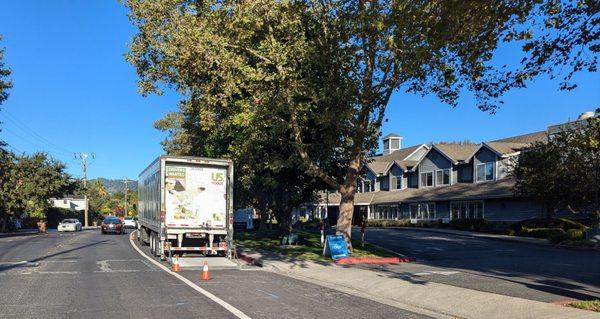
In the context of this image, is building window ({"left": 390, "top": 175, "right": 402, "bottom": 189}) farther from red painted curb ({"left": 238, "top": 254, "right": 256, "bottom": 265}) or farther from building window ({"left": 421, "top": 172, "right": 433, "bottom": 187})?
red painted curb ({"left": 238, "top": 254, "right": 256, "bottom": 265})

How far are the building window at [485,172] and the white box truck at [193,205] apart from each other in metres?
29.3

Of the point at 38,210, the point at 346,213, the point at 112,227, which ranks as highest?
the point at 346,213

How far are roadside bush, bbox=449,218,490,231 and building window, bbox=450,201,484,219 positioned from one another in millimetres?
1800

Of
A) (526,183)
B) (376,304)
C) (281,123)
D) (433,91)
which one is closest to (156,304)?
(376,304)

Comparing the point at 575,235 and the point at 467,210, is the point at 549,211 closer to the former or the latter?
the point at 575,235

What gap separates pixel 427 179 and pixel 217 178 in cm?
3578

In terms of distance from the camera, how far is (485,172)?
43.1 metres

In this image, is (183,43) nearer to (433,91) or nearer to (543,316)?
(433,91)

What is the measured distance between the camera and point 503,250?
2448 cm

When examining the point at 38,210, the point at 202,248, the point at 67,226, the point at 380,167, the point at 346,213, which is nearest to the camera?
the point at 202,248

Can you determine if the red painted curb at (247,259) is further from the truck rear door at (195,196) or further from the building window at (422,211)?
the building window at (422,211)

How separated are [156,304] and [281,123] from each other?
10.2 meters

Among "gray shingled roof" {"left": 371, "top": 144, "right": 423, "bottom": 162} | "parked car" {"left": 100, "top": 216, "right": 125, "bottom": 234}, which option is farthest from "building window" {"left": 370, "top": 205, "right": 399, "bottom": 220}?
"parked car" {"left": 100, "top": 216, "right": 125, "bottom": 234}

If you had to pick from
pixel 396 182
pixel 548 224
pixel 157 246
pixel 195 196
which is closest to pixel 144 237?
pixel 157 246
